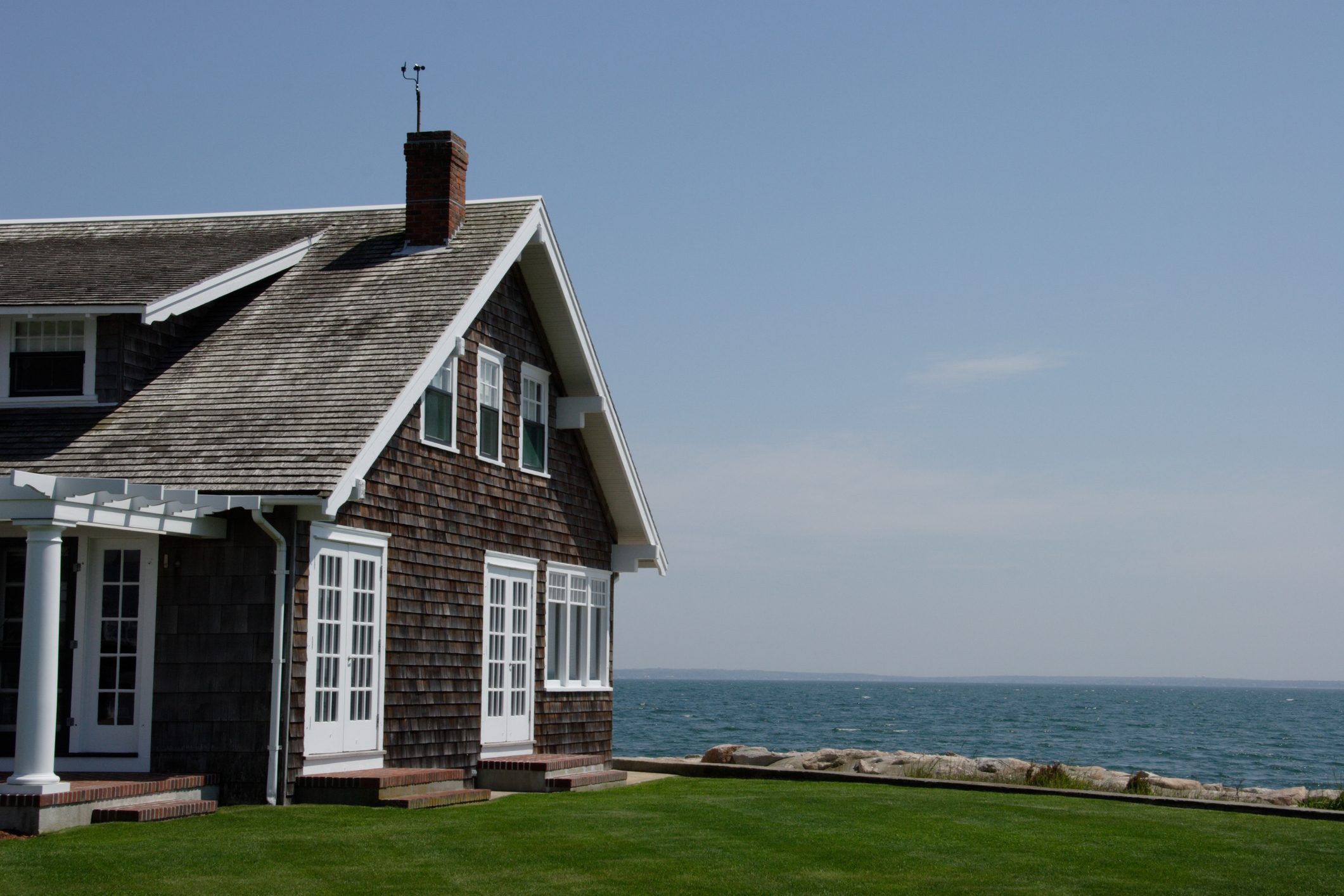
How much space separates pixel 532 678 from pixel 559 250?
552 cm

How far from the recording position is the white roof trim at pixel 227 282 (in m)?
16.7

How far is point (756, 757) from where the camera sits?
28.0 m

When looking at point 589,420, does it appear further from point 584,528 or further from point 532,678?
point 532,678

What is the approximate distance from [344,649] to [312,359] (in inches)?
126

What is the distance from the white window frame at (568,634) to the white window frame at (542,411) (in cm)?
131

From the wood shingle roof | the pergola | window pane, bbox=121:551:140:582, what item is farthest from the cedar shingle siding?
the pergola

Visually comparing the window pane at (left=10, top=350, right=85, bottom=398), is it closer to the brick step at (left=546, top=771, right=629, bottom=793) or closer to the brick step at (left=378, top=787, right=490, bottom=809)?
the brick step at (left=378, top=787, right=490, bottom=809)

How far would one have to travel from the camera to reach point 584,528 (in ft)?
72.9

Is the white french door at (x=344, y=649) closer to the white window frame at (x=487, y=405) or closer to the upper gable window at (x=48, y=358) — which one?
the white window frame at (x=487, y=405)

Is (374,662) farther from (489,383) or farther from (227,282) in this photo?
(227,282)

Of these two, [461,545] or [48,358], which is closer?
[48,358]

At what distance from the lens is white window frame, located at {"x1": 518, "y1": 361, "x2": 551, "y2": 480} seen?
2034 cm

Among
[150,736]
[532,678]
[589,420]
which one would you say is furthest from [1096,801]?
[150,736]

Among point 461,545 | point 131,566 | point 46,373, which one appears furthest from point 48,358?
point 461,545
